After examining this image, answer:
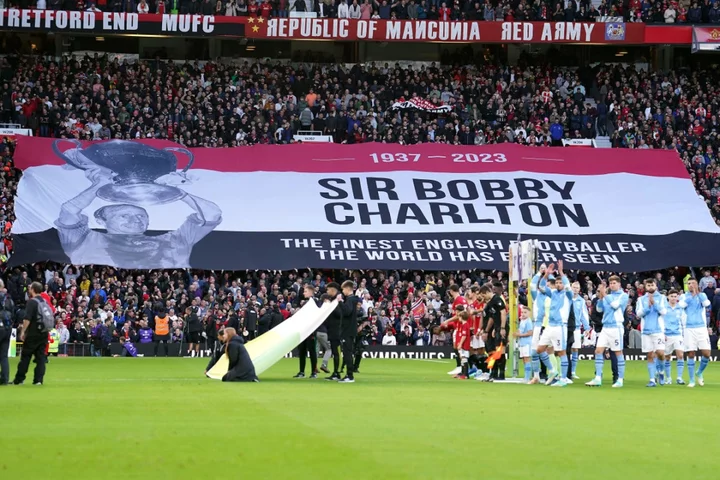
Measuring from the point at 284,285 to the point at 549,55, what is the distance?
75.5 ft

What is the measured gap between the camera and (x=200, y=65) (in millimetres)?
58875

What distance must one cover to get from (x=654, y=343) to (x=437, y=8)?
3504 cm

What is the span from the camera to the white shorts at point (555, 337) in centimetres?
2428

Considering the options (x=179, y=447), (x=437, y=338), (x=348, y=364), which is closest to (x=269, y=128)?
(x=437, y=338)

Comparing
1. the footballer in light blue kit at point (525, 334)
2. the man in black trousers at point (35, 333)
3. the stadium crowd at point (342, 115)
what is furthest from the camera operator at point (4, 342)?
the stadium crowd at point (342, 115)

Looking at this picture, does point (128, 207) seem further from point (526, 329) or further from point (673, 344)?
point (673, 344)

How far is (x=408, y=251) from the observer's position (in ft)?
148

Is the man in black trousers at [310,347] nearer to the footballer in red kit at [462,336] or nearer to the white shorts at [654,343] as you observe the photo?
the footballer in red kit at [462,336]

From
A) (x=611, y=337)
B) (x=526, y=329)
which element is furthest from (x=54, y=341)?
(x=611, y=337)

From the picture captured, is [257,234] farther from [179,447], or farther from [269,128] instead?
[179,447]

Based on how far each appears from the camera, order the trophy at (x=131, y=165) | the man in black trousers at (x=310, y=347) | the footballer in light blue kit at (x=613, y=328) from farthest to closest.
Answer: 1. the trophy at (x=131, y=165)
2. the man in black trousers at (x=310, y=347)
3. the footballer in light blue kit at (x=613, y=328)

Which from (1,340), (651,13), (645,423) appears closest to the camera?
(645,423)

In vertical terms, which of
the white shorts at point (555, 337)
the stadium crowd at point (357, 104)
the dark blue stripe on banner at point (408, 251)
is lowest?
the white shorts at point (555, 337)

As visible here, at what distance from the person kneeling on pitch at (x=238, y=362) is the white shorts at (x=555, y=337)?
18.8 feet
